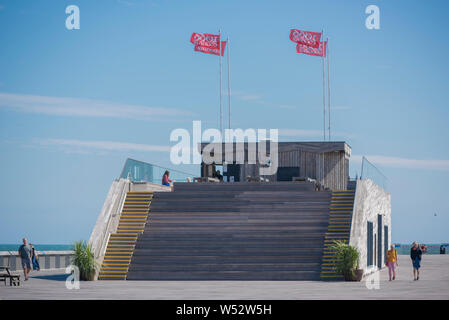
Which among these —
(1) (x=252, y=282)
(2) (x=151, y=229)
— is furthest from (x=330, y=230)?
(2) (x=151, y=229)

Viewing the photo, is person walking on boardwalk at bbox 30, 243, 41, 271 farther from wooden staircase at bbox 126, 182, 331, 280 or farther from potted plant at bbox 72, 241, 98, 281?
potted plant at bbox 72, 241, 98, 281

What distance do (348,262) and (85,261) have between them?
979 centimetres

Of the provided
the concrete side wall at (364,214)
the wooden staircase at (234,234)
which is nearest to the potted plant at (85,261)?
the wooden staircase at (234,234)

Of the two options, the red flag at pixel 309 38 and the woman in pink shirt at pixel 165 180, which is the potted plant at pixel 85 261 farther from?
the red flag at pixel 309 38

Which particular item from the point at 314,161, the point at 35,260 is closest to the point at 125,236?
the point at 35,260

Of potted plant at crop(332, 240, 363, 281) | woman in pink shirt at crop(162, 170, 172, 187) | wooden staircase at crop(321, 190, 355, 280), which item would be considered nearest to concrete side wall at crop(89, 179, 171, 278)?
woman in pink shirt at crop(162, 170, 172, 187)

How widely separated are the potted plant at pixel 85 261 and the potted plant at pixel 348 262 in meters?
9.15

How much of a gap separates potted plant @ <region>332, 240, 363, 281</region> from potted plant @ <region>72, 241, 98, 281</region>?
915cm

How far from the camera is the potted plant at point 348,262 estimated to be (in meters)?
27.3

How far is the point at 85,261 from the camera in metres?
28.5

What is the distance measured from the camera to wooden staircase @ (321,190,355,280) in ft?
91.4

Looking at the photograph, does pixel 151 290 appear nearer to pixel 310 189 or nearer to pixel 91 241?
pixel 91 241
